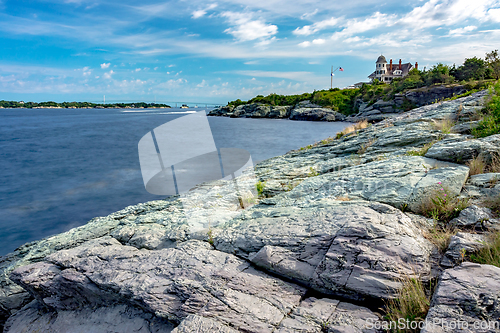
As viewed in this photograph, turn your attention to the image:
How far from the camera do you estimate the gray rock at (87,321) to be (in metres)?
4.94

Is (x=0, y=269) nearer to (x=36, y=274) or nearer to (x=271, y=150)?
(x=36, y=274)

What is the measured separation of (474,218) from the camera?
513 cm

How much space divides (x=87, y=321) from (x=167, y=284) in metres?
2.38

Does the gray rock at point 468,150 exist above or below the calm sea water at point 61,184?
above

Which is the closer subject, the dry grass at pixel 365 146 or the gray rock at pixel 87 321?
the gray rock at pixel 87 321

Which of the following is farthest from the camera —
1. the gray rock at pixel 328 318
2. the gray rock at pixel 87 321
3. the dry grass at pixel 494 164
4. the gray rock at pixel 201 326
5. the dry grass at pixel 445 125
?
the dry grass at pixel 445 125

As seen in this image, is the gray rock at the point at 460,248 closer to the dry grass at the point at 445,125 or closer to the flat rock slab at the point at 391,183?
the flat rock slab at the point at 391,183

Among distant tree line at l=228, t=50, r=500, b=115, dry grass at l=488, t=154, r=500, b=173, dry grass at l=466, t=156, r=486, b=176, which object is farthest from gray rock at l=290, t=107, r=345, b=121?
A: dry grass at l=466, t=156, r=486, b=176

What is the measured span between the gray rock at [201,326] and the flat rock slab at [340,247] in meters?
1.29

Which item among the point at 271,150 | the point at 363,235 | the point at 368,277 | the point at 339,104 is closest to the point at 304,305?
the point at 368,277

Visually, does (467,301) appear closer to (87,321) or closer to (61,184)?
(87,321)

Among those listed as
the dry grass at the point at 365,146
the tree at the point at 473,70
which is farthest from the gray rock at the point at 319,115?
the dry grass at the point at 365,146

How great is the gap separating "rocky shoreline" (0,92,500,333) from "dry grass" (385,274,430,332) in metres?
0.09

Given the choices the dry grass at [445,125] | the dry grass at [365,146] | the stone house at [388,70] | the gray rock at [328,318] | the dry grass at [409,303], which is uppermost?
the stone house at [388,70]
